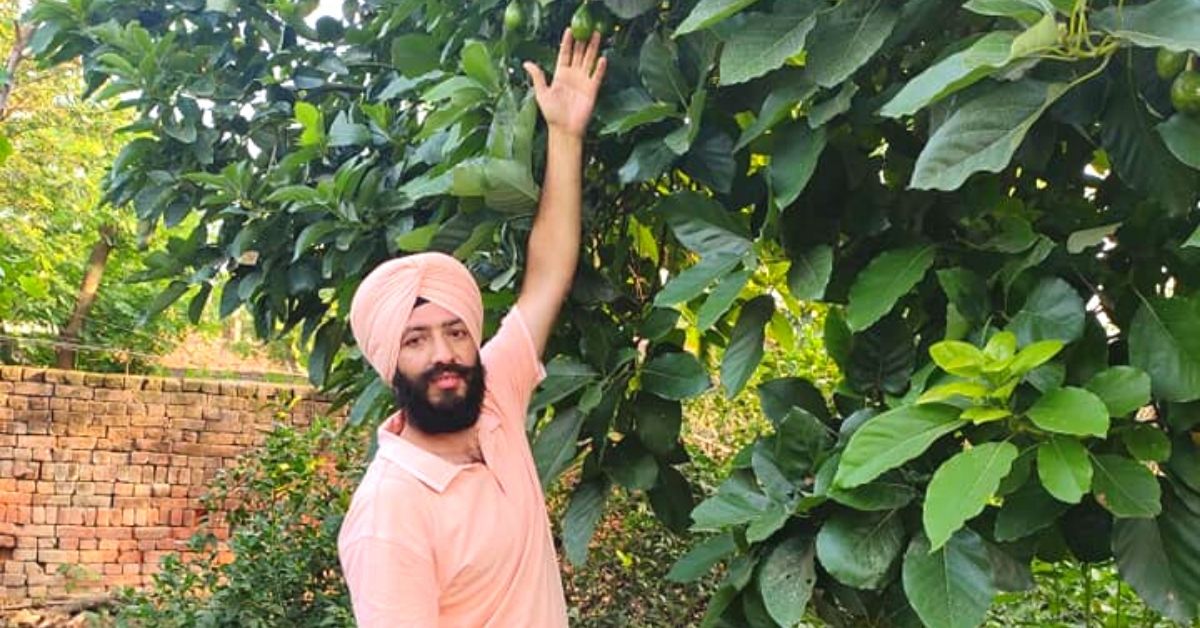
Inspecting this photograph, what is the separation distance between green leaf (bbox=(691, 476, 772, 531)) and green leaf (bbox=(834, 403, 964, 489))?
0.67 feet

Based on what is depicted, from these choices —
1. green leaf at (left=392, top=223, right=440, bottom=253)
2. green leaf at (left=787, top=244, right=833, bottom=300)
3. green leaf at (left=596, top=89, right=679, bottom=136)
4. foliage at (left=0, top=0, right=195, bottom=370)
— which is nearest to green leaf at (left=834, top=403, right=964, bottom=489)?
green leaf at (left=787, top=244, right=833, bottom=300)

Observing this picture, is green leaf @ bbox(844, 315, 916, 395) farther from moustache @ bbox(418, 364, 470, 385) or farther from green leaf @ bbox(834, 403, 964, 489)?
moustache @ bbox(418, 364, 470, 385)

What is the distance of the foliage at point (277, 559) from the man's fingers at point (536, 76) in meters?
2.06

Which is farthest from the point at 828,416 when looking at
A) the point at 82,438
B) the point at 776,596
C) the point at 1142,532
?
the point at 82,438

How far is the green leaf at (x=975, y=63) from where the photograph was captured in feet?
2.57

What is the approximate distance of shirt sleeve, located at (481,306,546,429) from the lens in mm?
1469

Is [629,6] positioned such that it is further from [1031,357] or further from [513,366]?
[1031,357]

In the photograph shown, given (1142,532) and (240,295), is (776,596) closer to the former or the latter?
(1142,532)

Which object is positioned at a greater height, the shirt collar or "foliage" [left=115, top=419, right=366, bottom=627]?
the shirt collar

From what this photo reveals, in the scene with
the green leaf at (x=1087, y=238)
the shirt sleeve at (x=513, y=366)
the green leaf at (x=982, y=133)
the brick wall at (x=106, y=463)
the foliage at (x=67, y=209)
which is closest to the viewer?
the green leaf at (x=982, y=133)

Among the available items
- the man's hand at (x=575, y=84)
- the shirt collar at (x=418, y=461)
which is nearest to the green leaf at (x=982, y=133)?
the man's hand at (x=575, y=84)

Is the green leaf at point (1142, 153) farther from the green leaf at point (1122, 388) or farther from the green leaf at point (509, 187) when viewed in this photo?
the green leaf at point (509, 187)

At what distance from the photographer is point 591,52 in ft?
4.45

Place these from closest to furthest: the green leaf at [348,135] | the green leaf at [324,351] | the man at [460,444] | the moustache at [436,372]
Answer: the man at [460,444]
the moustache at [436,372]
the green leaf at [348,135]
the green leaf at [324,351]
